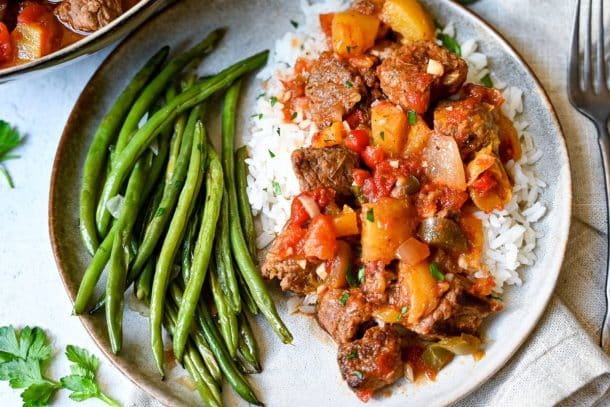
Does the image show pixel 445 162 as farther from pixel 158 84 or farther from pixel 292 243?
pixel 158 84

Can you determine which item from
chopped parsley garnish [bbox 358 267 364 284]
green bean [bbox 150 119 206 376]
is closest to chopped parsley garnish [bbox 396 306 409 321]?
chopped parsley garnish [bbox 358 267 364 284]

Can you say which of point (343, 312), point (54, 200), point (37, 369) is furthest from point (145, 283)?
point (343, 312)

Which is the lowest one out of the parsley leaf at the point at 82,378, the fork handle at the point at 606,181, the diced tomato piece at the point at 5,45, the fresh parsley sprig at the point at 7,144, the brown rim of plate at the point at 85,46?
the fork handle at the point at 606,181

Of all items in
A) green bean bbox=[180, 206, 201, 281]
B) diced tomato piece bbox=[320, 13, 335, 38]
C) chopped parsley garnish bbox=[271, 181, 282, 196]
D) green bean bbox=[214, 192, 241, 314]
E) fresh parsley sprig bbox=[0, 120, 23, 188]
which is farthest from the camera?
fresh parsley sprig bbox=[0, 120, 23, 188]

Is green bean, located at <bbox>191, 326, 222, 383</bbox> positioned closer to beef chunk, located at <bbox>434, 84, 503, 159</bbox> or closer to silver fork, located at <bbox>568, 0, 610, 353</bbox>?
beef chunk, located at <bbox>434, 84, 503, 159</bbox>

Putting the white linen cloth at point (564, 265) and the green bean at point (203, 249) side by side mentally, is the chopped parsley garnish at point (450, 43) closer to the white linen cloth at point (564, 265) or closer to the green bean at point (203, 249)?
the white linen cloth at point (564, 265)

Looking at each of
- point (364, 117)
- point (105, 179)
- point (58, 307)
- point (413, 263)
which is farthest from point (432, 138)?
point (58, 307)

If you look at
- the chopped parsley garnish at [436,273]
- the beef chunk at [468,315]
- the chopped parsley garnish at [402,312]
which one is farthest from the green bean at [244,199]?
the beef chunk at [468,315]
